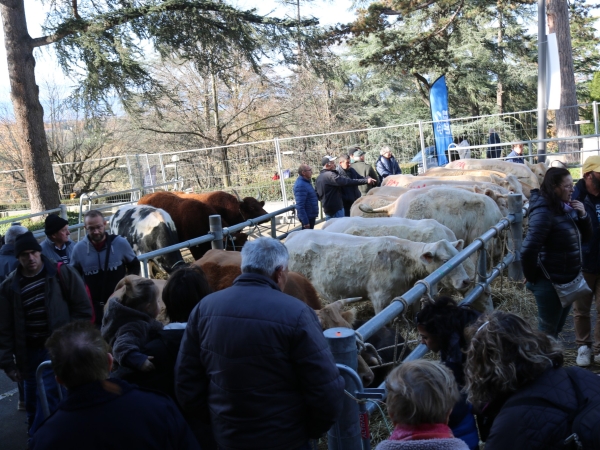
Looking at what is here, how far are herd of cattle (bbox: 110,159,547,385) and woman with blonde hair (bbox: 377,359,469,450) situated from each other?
155 cm

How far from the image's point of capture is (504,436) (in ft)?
6.71

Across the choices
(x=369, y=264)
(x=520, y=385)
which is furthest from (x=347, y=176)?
(x=520, y=385)

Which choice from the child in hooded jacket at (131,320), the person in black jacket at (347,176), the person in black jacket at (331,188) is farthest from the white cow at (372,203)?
the child in hooded jacket at (131,320)

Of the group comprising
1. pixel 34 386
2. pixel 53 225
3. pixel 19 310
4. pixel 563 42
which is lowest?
pixel 34 386

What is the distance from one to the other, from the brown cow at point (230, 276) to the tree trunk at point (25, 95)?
9774 millimetres

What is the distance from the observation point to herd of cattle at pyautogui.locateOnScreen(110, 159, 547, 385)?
18.9ft

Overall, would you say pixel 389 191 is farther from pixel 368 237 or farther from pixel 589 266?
pixel 589 266

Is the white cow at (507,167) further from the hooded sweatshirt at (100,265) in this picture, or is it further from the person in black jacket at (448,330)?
the person in black jacket at (448,330)

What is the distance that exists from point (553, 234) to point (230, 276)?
2972 millimetres

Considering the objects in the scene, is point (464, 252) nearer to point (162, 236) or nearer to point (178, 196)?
point (162, 236)

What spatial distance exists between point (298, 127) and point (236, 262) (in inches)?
880

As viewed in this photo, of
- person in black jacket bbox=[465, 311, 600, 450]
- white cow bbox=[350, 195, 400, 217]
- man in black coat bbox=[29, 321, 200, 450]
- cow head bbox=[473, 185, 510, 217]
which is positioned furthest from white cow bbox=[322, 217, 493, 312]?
man in black coat bbox=[29, 321, 200, 450]

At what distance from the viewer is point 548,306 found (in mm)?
5160

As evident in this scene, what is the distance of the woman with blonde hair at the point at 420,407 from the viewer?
77.2 inches
